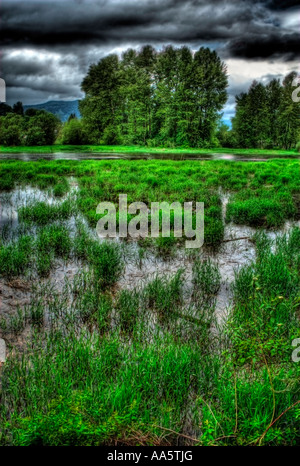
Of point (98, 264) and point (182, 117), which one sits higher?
point (182, 117)

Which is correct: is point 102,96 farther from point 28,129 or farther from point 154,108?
point 28,129

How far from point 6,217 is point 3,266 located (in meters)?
4.23

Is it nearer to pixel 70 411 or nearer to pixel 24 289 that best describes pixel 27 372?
pixel 70 411

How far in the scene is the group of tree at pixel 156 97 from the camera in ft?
169

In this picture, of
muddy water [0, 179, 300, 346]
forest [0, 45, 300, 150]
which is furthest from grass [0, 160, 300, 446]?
forest [0, 45, 300, 150]

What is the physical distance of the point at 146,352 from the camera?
413cm

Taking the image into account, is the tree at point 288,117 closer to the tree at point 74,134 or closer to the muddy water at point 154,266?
the tree at point 74,134

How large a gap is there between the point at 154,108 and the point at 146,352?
2158 inches

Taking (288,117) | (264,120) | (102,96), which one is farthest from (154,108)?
(288,117)

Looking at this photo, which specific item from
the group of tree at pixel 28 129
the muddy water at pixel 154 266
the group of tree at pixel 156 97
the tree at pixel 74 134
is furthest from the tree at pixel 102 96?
the muddy water at pixel 154 266

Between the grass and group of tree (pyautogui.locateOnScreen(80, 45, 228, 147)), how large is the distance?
46.1 m

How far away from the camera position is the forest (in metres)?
51.1

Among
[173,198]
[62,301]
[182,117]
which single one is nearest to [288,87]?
[182,117]

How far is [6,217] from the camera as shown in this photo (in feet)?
34.9
